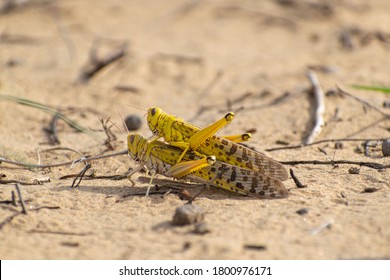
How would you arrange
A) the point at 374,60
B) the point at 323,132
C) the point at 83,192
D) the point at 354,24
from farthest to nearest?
the point at 354,24, the point at 374,60, the point at 323,132, the point at 83,192

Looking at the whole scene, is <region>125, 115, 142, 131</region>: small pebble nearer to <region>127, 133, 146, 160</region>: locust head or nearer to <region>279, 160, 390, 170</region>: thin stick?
<region>127, 133, 146, 160</region>: locust head

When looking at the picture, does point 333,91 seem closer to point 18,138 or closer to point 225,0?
point 18,138

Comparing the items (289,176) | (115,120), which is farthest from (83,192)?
(115,120)

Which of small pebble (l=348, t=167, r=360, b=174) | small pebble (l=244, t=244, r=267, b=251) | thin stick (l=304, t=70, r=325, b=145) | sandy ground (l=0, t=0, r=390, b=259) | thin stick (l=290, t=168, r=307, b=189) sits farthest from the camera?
thin stick (l=304, t=70, r=325, b=145)

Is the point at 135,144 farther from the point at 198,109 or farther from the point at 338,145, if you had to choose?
the point at 198,109

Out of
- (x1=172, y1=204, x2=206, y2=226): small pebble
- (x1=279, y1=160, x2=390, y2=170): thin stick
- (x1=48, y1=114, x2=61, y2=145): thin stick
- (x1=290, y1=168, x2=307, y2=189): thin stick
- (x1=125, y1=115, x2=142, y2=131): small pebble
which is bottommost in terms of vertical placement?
(x1=172, y1=204, x2=206, y2=226): small pebble

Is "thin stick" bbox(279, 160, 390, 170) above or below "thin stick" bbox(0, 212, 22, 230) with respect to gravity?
above

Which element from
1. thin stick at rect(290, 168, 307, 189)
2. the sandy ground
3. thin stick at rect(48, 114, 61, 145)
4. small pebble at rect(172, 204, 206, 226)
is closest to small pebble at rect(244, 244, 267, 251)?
the sandy ground
